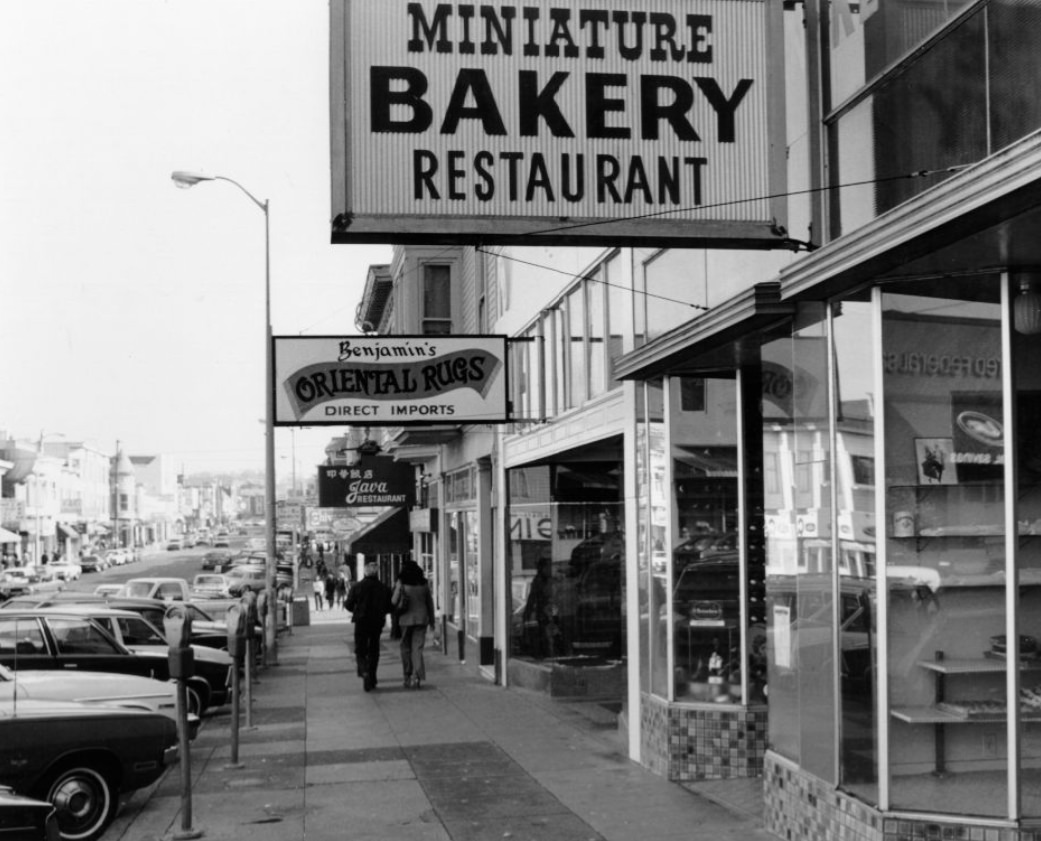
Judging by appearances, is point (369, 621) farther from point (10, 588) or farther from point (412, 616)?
point (10, 588)

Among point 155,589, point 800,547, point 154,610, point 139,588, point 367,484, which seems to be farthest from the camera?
point 139,588

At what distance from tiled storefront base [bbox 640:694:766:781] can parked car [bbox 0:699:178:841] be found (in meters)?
4.07

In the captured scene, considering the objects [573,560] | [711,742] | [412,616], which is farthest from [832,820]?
[412,616]

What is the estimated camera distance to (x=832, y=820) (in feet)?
25.8

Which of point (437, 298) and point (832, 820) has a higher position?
point (437, 298)

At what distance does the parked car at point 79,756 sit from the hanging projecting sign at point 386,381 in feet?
11.2

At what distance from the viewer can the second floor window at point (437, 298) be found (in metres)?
29.2

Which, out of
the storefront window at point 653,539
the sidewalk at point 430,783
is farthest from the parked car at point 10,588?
the storefront window at point 653,539

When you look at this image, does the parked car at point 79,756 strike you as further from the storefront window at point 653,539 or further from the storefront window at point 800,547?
the storefront window at point 800,547

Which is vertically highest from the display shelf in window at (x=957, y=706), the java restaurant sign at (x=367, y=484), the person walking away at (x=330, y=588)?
the java restaurant sign at (x=367, y=484)

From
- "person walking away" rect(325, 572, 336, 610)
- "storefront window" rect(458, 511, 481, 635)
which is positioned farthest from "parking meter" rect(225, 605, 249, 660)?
"person walking away" rect(325, 572, 336, 610)

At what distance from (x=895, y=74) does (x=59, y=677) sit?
8.97 meters

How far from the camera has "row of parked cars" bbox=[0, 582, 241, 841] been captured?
9.52 meters

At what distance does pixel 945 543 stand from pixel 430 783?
5.66 meters
